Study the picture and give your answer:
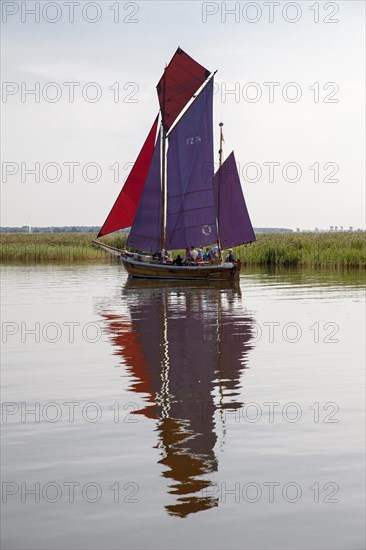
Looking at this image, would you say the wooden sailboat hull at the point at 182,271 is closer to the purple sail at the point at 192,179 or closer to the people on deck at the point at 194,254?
the people on deck at the point at 194,254

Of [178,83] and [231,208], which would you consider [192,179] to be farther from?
[178,83]

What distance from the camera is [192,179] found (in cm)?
4350

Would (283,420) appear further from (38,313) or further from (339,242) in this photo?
(339,242)

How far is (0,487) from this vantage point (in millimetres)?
8586

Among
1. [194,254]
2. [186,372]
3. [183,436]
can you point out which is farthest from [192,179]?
[183,436]

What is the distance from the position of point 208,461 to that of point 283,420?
2.30 meters

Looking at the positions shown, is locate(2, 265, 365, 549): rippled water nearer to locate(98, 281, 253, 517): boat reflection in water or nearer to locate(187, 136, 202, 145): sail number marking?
locate(98, 281, 253, 517): boat reflection in water

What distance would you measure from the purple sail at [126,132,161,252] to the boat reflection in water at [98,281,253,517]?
13.1 metres

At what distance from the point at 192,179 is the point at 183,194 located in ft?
2.90

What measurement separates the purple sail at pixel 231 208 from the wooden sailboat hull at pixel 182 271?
270cm

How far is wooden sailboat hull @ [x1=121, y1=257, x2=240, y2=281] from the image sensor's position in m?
41.9

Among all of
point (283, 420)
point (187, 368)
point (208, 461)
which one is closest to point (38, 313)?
point (187, 368)

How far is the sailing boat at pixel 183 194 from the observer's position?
4338 centimetres

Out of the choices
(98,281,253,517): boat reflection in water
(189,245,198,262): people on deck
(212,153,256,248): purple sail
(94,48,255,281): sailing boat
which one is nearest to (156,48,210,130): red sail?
(94,48,255,281): sailing boat
